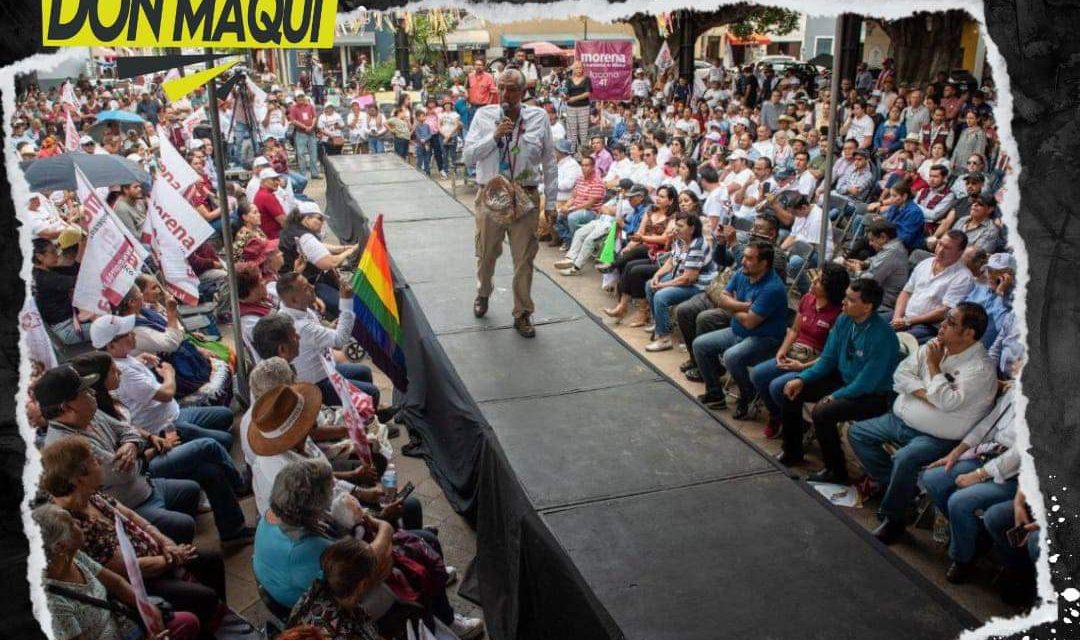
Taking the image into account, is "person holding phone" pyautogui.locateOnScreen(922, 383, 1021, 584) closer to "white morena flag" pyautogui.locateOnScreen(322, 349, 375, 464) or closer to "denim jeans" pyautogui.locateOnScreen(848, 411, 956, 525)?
"denim jeans" pyautogui.locateOnScreen(848, 411, 956, 525)

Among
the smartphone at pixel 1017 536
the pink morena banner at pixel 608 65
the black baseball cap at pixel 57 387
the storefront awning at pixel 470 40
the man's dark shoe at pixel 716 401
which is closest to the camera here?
the smartphone at pixel 1017 536

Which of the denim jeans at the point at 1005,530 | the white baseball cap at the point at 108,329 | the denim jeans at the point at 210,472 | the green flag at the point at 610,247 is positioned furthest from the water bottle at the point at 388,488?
the green flag at the point at 610,247

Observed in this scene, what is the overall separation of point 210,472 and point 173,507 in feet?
1.07

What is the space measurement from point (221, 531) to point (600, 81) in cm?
1275

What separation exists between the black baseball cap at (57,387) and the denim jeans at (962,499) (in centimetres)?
426

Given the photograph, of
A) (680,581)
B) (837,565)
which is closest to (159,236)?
(680,581)

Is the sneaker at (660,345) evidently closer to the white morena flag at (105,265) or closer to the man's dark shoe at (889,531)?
the man's dark shoe at (889,531)

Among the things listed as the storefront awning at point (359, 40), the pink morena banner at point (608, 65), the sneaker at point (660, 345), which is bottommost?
the sneaker at point (660, 345)

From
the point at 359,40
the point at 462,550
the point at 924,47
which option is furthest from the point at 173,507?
the point at 359,40

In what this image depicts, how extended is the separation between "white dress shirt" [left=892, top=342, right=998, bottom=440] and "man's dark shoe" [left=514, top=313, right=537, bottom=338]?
2.45m

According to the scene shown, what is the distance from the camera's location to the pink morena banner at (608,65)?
15.2 m

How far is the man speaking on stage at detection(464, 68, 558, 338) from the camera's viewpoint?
5.18 metres

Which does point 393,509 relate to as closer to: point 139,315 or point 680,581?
point 680,581

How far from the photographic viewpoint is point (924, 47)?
1608 centimetres
